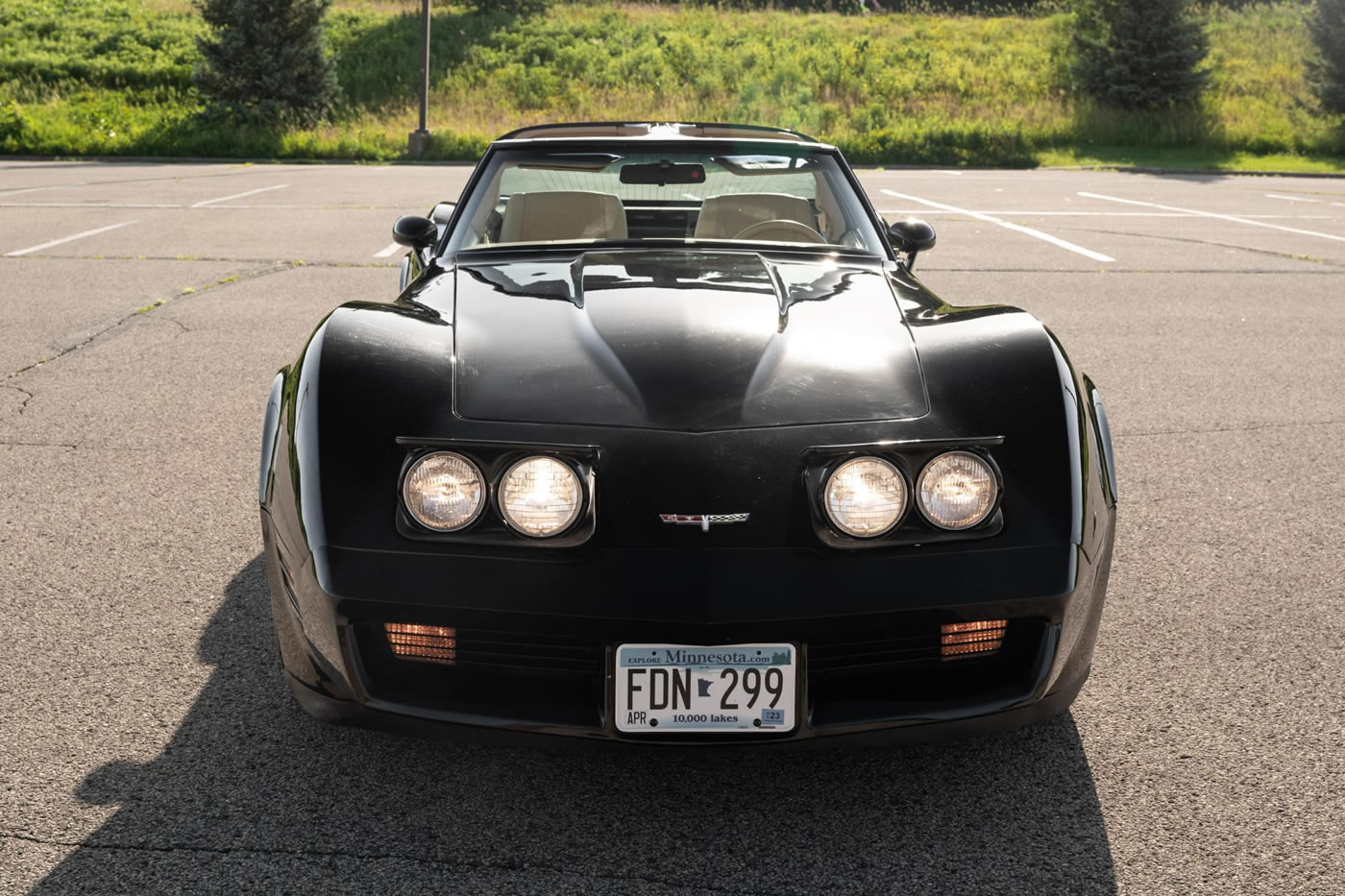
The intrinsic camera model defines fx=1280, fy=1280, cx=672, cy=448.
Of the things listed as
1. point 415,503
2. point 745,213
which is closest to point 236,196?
point 745,213

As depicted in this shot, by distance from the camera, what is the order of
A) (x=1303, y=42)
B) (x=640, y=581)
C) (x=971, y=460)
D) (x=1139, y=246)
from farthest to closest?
(x=1303, y=42) < (x=1139, y=246) < (x=971, y=460) < (x=640, y=581)

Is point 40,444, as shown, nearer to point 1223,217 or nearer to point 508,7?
point 1223,217

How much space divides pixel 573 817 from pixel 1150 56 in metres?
29.7

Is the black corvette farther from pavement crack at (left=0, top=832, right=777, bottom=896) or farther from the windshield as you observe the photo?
the windshield

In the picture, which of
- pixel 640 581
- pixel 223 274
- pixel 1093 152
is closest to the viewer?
pixel 640 581

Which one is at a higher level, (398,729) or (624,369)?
(624,369)

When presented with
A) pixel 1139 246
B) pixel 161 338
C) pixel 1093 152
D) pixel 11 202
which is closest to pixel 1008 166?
pixel 1093 152

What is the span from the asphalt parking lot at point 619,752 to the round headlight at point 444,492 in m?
0.52

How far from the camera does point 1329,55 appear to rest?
88.7 feet

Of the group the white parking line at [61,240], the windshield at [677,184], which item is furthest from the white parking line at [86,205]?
the windshield at [677,184]

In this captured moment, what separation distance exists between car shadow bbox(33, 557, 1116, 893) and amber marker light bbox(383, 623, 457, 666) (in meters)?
0.33

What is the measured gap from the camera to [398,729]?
2.25 metres

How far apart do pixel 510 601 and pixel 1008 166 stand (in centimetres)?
2423

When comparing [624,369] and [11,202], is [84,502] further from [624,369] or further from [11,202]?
[11,202]
